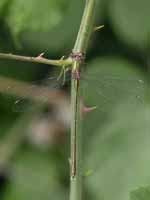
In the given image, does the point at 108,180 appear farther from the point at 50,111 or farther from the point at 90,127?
the point at 50,111

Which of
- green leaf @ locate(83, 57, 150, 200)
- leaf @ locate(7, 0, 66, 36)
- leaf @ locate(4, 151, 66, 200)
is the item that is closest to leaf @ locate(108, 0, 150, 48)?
green leaf @ locate(83, 57, 150, 200)

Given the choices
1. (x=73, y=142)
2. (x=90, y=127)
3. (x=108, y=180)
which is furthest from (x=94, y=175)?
(x=73, y=142)

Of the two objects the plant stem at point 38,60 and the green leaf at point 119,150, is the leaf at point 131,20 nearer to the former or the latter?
the green leaf at point 119,150

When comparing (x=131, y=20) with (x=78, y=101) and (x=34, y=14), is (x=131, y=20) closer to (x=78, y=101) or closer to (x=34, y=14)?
(x=34, y=14)

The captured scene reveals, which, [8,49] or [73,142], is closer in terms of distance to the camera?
[73,142]

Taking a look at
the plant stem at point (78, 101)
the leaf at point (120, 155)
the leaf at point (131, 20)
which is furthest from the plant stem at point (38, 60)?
the leaf at point (131, 20)

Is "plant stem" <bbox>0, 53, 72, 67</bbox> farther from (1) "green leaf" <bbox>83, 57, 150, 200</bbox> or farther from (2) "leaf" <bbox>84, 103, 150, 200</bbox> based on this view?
(2) "leaf" <bbox>84, 103, 150, 200</bbox>
